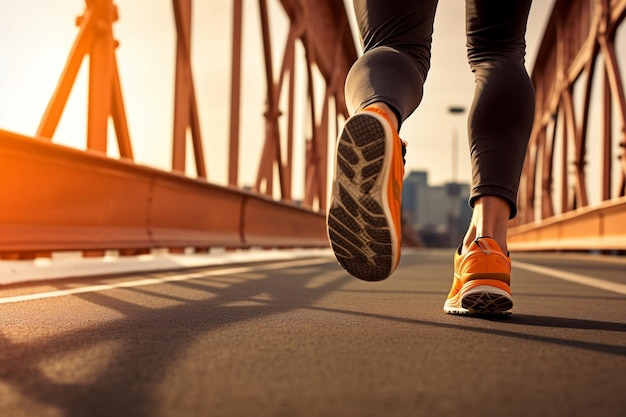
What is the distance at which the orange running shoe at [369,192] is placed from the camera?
1791 millimetres

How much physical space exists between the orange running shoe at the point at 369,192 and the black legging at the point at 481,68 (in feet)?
0.70

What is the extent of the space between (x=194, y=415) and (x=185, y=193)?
4.43 meters

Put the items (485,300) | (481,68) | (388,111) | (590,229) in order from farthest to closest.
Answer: (590,229) → (481,68) → (485,300) → (388,111)

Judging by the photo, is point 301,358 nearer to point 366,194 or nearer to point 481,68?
point 366,194

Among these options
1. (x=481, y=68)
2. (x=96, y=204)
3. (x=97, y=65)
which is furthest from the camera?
(x=97, y=65)

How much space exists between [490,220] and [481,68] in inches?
20.1

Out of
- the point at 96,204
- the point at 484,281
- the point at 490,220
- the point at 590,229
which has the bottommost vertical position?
the point at 484,281

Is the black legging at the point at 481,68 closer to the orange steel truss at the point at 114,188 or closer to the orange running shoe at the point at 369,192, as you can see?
the orange running shoe at the point at 369,192

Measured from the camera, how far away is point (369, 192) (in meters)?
1.80

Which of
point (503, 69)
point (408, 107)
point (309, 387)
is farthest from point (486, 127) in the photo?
point (309, 387)

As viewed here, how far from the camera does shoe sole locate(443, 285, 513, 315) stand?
2.01 meters

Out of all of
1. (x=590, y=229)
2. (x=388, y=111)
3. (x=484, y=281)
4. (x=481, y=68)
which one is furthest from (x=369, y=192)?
(x=590, y=229)

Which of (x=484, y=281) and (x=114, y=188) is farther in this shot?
(x=114, y=188)

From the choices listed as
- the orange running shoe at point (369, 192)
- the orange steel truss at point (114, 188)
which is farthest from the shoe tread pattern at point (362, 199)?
the orange steel truss at point (114, 188)
